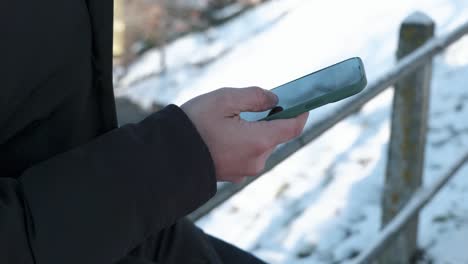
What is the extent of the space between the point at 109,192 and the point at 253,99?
194 millimetres

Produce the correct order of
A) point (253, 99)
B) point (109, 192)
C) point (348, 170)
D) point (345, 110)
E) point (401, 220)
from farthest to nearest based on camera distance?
point (348, 170), point (401, 220), point (345, 110), point (253, 99), point (109, 192)

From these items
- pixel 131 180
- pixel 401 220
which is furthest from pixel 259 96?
pixel 401 220

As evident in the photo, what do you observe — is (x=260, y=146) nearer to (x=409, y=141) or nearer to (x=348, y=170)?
(x=409, y=141)

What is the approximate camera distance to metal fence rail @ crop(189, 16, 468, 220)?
134cm

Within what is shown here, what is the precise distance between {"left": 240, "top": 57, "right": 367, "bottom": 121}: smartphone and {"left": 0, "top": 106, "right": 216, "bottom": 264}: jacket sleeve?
0.12 m

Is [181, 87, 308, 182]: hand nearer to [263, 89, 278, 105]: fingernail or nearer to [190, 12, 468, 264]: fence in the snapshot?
[263, 89, 278, 105]: fingernail

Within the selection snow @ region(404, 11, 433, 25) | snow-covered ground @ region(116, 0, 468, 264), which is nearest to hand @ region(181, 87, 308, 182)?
snow-covered ground @ region(116, 0, 468, 264)

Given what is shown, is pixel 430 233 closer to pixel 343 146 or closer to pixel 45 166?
pixel 343 146

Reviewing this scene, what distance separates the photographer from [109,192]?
0.72 m

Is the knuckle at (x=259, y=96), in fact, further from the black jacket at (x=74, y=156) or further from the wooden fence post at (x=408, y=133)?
the wooden fence post at (x=408, y=133)

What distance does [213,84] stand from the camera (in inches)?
351

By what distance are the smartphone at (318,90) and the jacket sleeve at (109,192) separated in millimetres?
117

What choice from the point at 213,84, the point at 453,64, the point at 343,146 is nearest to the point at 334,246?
the point at 343,146

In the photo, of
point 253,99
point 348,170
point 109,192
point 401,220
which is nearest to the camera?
point 109,192
